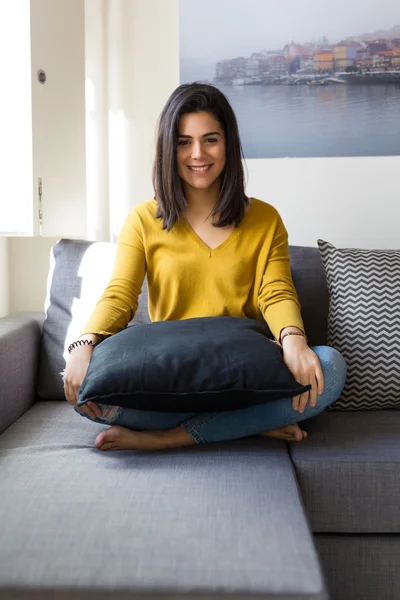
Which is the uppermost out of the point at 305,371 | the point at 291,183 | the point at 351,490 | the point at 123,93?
the point at 123,93

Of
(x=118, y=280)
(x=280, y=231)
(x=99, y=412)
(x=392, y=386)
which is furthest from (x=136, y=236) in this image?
(x=392, y=386)

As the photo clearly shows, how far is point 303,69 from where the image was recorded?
240 centimetres

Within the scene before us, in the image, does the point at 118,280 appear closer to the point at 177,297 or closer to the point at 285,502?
the point at 177,297

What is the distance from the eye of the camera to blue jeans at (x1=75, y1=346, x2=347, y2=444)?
1521mm

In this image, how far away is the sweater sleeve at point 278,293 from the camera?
1.64 meters

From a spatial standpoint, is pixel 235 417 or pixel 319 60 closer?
pixel 235 417

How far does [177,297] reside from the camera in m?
1.75

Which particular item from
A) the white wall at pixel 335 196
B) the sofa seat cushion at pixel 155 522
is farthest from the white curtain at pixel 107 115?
the sofa seat cushion at pixel 155 522

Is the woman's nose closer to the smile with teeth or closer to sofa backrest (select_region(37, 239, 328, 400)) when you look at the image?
the smile with teeth

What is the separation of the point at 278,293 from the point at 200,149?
384mm

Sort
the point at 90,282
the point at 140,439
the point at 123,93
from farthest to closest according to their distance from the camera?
the point at 123,93
the point at 90,282
the point at 140,439

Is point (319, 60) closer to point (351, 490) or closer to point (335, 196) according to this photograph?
point (335, 196)

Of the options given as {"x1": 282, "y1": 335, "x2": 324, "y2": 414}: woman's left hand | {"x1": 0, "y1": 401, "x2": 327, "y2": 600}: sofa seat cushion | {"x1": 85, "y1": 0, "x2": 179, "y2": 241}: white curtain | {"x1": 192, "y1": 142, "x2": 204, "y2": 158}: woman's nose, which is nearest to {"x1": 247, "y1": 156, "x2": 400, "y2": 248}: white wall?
{"x1": 85, "y1": 0, "x2": 179, "y2": 241}: white curtain

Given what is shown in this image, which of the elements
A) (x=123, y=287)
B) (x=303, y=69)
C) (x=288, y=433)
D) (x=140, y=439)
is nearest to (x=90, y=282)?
(x=123, y=287)
